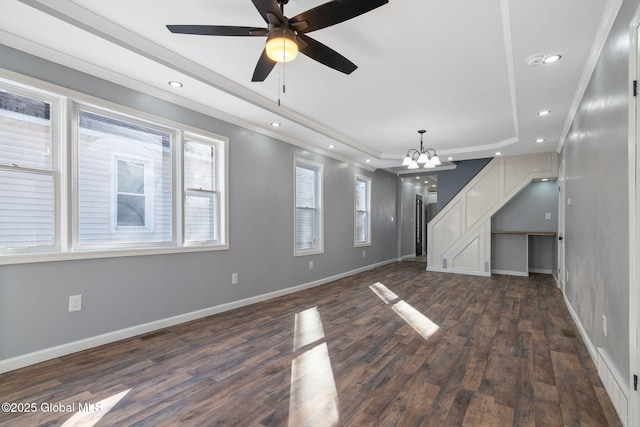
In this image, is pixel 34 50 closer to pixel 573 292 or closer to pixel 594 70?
pixel 594 70

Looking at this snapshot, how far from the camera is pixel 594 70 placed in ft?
8.74

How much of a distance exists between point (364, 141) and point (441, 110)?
181 cm

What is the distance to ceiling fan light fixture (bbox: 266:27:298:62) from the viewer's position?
185 cm

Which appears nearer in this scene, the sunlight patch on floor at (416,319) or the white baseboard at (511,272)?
the sunlight patch on floor at (416,319)

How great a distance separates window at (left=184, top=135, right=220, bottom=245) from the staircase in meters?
5.41

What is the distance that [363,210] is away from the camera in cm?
741

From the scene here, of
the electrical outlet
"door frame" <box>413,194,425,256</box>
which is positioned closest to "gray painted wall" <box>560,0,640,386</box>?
the electrical outlet

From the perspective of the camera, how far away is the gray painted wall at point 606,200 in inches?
73.6

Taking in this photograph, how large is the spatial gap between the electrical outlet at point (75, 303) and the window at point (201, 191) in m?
1.16

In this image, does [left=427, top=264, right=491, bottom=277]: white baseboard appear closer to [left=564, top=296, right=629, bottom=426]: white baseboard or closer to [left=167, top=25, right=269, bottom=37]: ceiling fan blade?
[left=564, top=296, right=629, bottom=426]: white baseboard

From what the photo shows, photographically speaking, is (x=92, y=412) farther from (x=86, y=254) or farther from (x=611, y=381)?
(x=611, y=381)

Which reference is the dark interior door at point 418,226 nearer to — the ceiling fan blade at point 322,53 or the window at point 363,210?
the window at point 363,210

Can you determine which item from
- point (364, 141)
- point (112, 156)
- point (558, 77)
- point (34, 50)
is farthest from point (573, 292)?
point (34, 50)

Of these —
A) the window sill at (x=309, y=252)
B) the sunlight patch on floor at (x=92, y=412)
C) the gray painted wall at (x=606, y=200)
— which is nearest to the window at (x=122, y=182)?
the sunlight patch on floor at (x=92, y=412)
